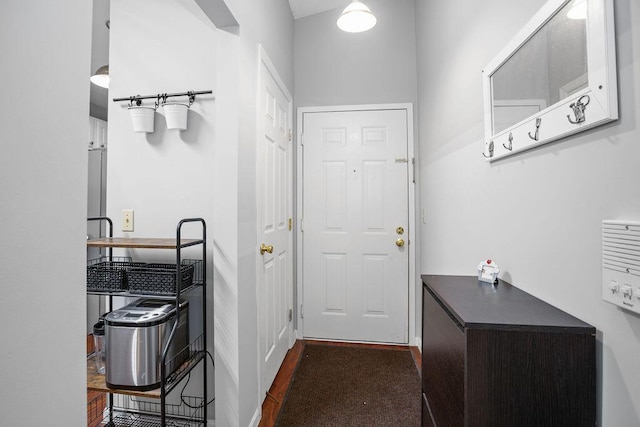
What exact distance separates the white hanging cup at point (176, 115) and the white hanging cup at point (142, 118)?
0.10 meters

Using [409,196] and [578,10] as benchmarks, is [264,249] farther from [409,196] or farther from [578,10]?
[578,10]

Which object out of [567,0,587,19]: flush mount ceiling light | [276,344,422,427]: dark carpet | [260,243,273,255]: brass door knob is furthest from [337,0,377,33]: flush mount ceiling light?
[276,344,422,427]: dark carpet

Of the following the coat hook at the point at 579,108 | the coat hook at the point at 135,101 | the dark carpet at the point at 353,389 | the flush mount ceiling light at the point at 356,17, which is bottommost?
the dark carpet at the point at 353,389

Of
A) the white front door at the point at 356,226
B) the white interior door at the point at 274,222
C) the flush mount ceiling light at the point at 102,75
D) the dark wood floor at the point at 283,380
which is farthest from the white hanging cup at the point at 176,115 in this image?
the dark wood floor at the point at 283,380

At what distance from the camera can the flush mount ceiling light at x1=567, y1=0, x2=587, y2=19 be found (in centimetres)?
81

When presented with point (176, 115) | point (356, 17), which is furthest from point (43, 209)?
point (356, 17)

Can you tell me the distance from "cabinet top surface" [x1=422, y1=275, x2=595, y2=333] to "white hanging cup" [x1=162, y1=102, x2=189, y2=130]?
149 cm

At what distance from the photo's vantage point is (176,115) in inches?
66.7

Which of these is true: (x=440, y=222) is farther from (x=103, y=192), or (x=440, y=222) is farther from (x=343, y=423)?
(x=103, y=192)

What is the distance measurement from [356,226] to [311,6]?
6.65 feet

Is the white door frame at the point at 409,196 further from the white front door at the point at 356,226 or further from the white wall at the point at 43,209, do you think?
the white wall at the point at 43,209

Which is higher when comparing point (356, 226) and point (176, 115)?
point (176, 115)

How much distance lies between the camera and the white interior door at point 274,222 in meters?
1.96

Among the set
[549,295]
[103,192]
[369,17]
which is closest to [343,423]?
[549,295]
